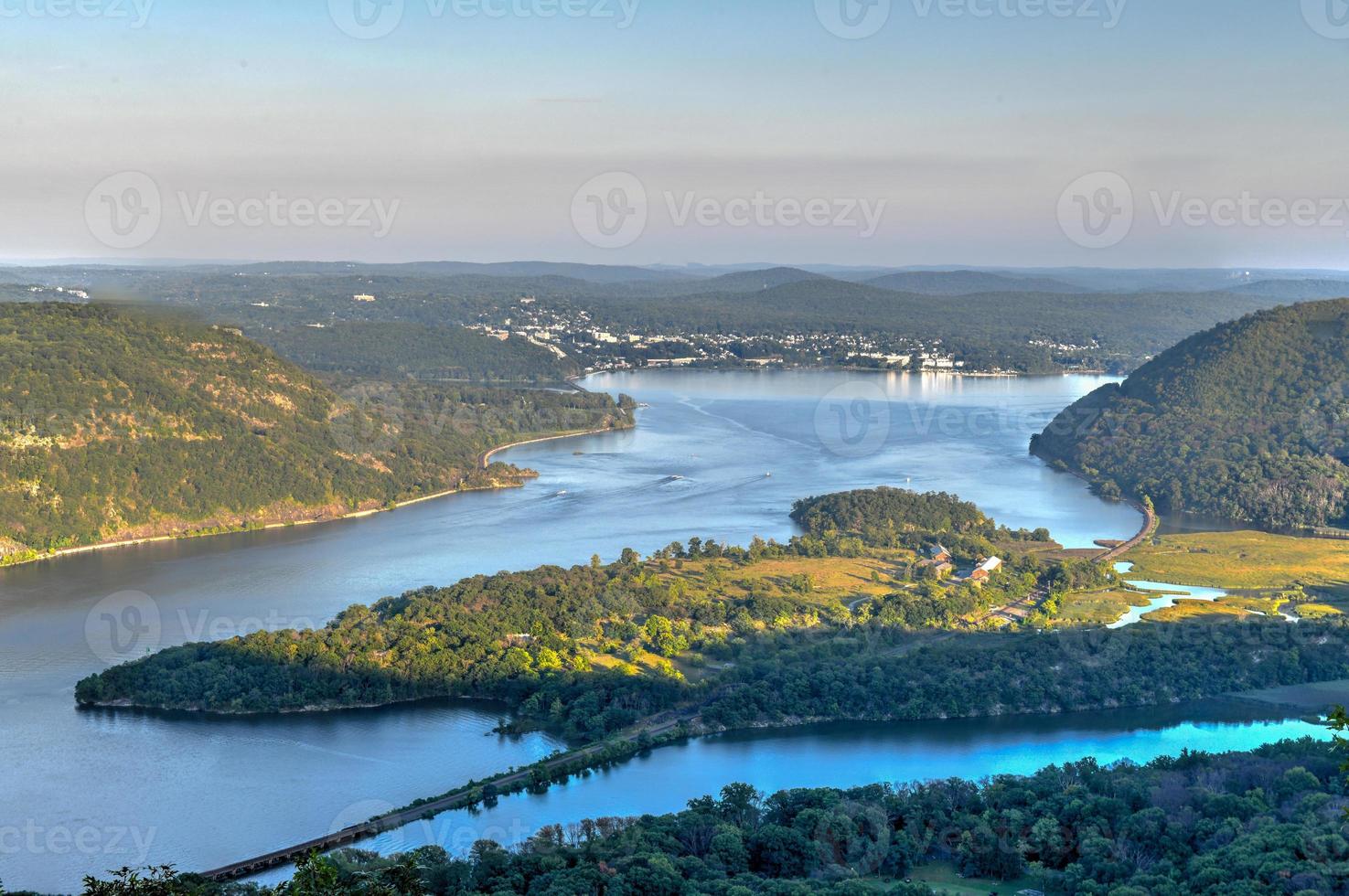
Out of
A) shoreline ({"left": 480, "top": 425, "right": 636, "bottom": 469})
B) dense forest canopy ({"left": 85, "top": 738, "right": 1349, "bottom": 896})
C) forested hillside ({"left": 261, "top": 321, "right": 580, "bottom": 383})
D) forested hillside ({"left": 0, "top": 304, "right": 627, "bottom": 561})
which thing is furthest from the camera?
forested hillside ({"left": 261, "top": 321, "right": 580, "bottom": 383})

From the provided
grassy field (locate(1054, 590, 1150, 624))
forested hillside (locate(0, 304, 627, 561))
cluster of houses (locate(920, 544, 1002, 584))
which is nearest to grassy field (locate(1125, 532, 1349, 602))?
grassy field (locate(1054, 590, 1150, 624))

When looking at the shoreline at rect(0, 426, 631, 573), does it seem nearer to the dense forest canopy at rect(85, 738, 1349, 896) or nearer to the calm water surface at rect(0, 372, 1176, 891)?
the calm water surface at rect(0, 372, 1176, 891)

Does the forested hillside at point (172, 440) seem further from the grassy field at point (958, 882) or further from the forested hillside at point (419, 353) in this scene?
the grassy field at point (958, 882)

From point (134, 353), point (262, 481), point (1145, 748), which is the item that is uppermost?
point (134, 353)

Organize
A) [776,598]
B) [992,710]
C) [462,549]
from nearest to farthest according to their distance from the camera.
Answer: [992,710] < [776,598] < [462,549]

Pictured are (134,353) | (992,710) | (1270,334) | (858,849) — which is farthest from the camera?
(1270,334)

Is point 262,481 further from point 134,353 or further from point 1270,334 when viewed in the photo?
point 1270,334

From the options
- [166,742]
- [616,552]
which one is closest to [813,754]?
[166,742]

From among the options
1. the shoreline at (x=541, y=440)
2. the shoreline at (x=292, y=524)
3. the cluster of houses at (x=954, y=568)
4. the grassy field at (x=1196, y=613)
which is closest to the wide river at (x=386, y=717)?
the shoreline at (x=292, y=524)
